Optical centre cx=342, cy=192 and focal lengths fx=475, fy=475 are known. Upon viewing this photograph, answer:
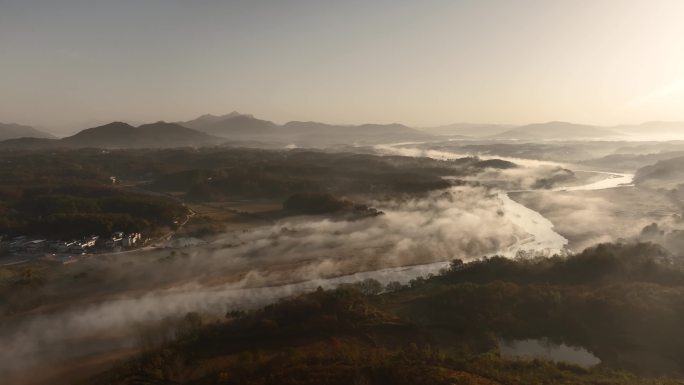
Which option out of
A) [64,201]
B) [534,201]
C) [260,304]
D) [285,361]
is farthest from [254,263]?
[534,201]

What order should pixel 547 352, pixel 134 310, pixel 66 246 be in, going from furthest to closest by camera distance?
pixel 66 246 < pixel 134 310 < pixel 547 352

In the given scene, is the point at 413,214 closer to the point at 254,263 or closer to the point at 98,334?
the point at 254,263

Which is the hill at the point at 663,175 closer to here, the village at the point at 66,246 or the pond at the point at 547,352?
the pond at the point at 547,352

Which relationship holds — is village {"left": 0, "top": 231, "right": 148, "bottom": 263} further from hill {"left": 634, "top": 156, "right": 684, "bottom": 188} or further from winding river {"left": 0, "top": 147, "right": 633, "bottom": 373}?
hill {"left": 634, "top": 156, "right": 684, "bottom": 188}

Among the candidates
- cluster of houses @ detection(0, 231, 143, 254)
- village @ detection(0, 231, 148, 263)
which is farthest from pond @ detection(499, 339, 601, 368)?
cluster of houses @ detection(0, 231, 143, 254)

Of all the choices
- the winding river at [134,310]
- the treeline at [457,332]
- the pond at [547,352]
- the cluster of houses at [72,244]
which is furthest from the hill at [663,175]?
the cluster of houses at [72,244]

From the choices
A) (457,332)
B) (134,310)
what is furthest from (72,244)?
(457,332)

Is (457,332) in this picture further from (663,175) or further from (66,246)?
(663,175)

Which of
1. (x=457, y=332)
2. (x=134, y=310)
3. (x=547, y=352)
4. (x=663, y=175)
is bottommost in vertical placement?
(x=547, y=352)
